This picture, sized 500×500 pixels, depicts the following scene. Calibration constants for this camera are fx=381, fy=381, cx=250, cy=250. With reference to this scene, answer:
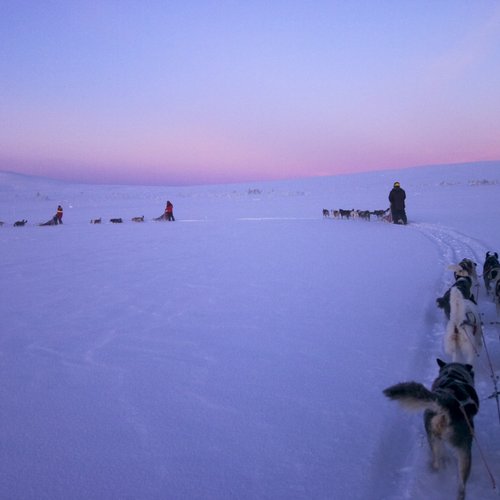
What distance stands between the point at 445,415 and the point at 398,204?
1362 centimetres

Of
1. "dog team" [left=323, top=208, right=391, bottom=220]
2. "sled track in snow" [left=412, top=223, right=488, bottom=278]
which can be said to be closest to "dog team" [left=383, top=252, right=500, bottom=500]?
"sled track in snow" [left=412, top=223, right=488, bottom=278]

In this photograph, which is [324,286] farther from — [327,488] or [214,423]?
[327,488]

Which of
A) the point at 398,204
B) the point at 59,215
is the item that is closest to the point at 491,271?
the point at 398,204

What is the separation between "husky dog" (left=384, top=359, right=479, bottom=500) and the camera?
5.62 ft

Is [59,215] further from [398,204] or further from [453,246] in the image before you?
[453,246]

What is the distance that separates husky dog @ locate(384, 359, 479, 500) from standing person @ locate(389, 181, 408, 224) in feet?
43.4

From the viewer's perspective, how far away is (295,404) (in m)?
2.65

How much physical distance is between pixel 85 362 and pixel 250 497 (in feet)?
6.91

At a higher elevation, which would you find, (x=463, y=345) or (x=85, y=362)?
(x=463, y=345)

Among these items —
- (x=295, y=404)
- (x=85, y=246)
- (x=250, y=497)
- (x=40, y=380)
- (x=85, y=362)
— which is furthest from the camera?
(x=85, y=246)

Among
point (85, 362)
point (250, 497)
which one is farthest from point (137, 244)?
point (250, 497)

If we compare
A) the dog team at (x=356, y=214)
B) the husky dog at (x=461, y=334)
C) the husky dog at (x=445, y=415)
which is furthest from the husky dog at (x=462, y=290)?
the dog team at (x=356, y=214)

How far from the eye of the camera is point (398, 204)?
14320mm

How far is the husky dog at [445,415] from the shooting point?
1.71 m
